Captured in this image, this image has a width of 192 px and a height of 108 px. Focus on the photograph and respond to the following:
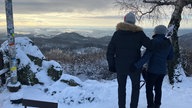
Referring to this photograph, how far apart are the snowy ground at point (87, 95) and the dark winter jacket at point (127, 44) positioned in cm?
178

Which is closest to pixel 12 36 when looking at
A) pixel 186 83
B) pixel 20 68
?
pixel 20 68

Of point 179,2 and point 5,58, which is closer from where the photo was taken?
point 5,58

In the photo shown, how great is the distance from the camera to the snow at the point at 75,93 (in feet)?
29.7

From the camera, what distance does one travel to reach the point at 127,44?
290 inches

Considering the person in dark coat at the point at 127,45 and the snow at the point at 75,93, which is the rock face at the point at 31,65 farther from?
the person in dark coat at the point at 127,45

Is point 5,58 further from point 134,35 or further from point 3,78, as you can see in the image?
point 134,35

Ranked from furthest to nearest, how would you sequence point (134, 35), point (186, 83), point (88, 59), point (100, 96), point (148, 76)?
point (88, 59) → point (186, 83) → point (100, 96) → point (148, 76) → point (134, 35)

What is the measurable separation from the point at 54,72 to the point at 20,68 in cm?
107

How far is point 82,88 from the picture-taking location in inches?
380

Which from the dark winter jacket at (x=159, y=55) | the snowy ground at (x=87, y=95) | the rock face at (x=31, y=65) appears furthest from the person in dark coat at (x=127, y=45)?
the rock face at (x=31, y=65)

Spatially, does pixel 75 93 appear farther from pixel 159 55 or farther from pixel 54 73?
pixel 159 55

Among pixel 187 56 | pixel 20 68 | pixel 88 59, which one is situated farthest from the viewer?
pixel 88 59

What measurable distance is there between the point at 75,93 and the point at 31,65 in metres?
2.05

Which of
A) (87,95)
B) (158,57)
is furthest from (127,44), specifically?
(87,95)
